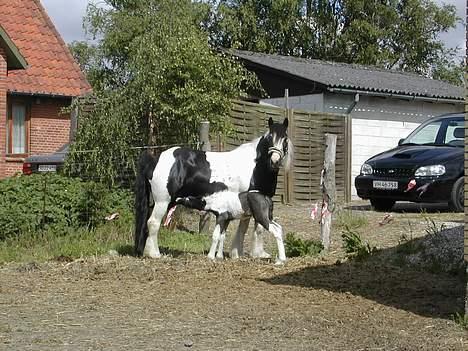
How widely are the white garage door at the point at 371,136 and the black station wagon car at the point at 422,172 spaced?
7.46 meters

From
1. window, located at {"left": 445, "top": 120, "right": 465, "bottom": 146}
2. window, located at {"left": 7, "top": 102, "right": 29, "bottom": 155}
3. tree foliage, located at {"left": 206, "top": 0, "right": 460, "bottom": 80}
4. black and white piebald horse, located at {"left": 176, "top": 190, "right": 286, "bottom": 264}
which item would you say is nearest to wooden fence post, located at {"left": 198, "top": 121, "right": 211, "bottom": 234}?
black and white piebald horse, located at {"left": 176, "top": 190, "right": 286, "bottom": 264}

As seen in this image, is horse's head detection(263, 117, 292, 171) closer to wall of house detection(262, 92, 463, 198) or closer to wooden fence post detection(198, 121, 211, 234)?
wooden fence post detection(198, 121, 211, 234)

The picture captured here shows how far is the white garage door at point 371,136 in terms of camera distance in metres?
24.7

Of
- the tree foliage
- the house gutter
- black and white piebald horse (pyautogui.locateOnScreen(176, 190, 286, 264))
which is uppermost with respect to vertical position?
the tree foliage

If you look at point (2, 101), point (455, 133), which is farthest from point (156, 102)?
point (2, 101)

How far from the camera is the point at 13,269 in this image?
36.9 feet

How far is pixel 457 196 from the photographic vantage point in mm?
15664

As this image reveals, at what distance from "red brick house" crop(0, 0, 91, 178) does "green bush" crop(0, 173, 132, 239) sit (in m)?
12.2

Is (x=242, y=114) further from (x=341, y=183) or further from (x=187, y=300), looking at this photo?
(x=187, y=300)

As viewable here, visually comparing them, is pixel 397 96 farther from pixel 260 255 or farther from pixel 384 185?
pixel 260 255

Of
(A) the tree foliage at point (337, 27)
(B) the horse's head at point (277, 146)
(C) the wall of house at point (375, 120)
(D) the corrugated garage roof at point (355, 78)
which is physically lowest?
(B) the horse's head at point (277, 146)

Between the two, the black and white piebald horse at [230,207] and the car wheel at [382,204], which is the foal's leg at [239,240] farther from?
the car wheel at [382,204]

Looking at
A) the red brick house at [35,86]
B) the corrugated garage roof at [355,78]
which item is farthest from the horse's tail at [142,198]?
the red brick house at [35,86]

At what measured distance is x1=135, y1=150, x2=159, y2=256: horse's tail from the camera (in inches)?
464
